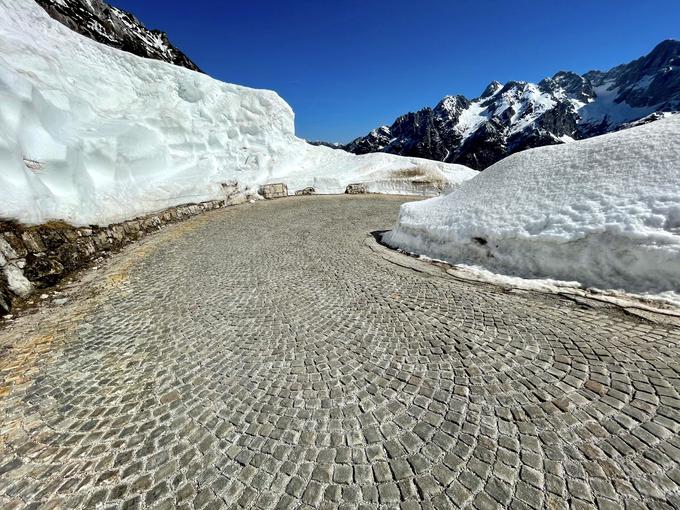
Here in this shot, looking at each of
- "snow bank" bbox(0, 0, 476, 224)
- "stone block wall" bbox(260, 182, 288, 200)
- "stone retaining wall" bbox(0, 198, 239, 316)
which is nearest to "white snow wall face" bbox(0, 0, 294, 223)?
"snow bank" bbox(0, 0, 476, 224)

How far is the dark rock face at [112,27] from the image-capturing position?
23.3 meters

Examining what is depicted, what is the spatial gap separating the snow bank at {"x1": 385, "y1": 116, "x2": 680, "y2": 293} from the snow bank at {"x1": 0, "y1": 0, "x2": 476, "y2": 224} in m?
13.0

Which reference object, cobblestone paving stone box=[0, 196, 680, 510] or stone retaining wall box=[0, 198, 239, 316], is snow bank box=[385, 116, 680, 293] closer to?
cobblestone paving stone box=[0, 196, 680, 510]

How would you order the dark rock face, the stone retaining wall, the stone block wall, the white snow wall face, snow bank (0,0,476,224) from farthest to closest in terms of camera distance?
the stone block wall → the dark rock face → snow bank (0,0,476,224) → the white snow wall face → the stone retaining wall

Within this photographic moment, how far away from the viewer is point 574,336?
465cm

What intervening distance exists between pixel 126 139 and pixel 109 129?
82 cm

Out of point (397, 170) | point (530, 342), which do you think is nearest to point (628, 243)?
point (530, 342)

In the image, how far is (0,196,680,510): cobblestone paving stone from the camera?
107 inches

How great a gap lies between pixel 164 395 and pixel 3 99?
43.4 ft

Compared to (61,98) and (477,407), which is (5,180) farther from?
(477,407)

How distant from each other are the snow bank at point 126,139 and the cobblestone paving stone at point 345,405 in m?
7.11

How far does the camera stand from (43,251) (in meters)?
8.48

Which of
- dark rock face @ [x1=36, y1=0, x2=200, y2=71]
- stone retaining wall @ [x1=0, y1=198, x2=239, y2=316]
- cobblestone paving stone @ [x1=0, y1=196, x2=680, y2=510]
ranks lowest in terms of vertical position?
cobblestone paving stone @ [x1=0, y1=196, x2=680, y2=510]

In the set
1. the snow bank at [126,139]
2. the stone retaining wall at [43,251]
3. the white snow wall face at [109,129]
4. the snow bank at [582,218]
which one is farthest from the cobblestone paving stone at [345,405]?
the snow bank at [126,139]
